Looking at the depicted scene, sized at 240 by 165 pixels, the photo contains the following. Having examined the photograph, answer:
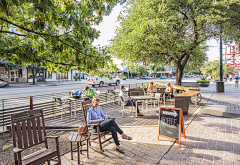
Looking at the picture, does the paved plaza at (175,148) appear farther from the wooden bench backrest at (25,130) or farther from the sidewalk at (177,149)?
the wooden bench backrest at (25,130)

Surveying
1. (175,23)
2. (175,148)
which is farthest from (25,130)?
(175,23)

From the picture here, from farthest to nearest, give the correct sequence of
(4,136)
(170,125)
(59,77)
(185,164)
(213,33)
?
(59,77) → (213,33) → (4,136) → (170,125) → (185,164)

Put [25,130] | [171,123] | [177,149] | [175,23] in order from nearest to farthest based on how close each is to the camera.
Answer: [25,130], [177,149], [171,123], [175,23]

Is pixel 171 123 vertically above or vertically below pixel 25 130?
below

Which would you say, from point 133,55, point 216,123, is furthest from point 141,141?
point 133,55

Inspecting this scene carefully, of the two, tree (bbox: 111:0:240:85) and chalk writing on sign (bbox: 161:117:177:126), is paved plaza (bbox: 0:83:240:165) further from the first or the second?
tree (bbox: 111:0:240:85)

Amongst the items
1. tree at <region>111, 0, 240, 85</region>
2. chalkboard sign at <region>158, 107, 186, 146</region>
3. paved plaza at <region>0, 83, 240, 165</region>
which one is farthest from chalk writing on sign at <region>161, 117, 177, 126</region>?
tree at <region>111, 0, 240, 85</region>

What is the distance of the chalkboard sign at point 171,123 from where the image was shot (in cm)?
418

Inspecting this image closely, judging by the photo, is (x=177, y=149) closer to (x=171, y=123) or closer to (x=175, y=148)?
(x=175, y=148)

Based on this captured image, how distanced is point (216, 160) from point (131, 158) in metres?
1.92

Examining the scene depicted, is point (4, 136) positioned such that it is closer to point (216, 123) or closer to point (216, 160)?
point (216, 160)

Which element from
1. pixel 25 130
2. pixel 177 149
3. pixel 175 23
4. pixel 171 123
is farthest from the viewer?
pixel 175 23

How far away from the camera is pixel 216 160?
3398 millimetres

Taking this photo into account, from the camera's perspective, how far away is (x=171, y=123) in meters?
4.34
